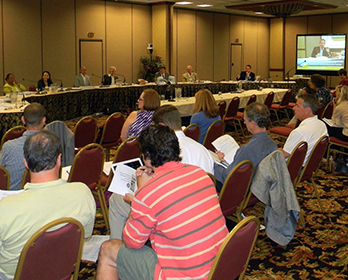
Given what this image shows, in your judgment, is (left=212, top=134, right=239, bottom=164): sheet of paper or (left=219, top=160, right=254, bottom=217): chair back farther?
(left=212, top=134, right=239, bottom=164): sheet of paper

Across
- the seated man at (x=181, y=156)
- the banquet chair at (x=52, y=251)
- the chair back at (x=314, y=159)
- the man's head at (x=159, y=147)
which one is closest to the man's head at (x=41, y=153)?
the banquet chair at (x=52, y=251)

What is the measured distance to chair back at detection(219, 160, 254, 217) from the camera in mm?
3627

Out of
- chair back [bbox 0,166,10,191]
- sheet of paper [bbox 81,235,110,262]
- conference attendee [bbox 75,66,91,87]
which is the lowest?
sheet of paper [bbox 81,235,110,262]

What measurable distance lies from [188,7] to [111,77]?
246 inches

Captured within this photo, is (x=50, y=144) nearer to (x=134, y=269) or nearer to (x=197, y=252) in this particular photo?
(x=134, y=269)

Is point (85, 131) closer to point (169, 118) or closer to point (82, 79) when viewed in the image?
point (169, 118)

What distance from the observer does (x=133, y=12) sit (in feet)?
52.8

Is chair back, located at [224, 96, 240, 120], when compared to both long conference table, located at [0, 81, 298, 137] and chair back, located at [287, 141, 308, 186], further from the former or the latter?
chair back, located at [287, 141, 308, 186]

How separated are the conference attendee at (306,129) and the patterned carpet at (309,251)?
0.70 m

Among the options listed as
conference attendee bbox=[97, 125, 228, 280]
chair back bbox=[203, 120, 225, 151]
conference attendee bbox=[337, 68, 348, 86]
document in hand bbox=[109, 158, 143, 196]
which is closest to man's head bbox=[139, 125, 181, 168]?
conference attendee bbox=[97, 125, 228, 280]

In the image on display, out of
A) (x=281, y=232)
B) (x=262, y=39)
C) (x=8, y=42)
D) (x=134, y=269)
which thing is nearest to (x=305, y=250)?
(x=281, y=232)

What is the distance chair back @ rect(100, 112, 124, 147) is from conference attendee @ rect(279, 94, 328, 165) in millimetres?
2566

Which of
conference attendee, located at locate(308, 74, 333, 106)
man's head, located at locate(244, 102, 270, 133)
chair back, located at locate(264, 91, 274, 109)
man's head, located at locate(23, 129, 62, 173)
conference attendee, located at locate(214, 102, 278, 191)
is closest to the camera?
man's head, located at locate(23, 129, 62, 173)

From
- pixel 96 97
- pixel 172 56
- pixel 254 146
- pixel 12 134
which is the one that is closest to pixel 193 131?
pixel 254 146
